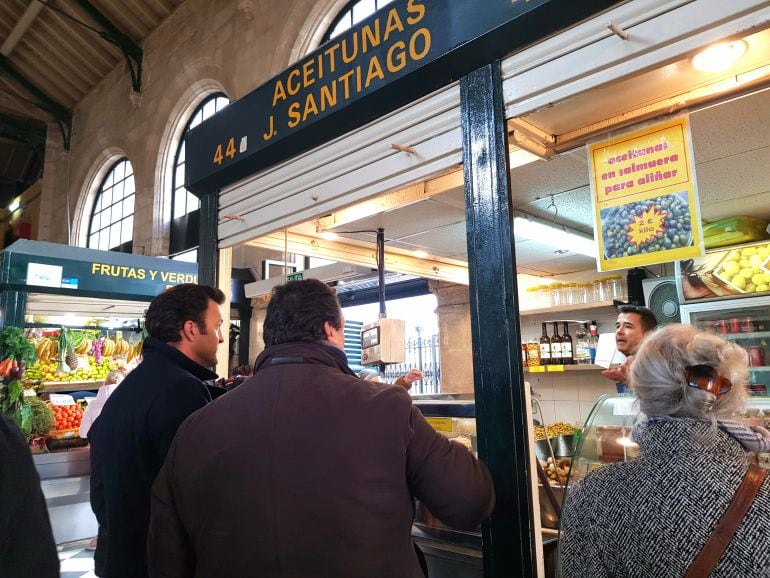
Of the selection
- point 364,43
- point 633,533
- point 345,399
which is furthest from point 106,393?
point 633,533

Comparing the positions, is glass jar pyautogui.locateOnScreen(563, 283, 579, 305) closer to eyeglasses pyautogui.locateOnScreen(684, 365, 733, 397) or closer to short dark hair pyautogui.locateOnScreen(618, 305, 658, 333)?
short dark hair pyautogui.locateOnScreen(618, 305, 658, 333)

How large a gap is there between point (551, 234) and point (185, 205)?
7.22 m

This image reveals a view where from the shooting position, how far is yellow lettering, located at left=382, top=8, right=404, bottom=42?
7.22ft

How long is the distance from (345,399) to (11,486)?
0.68 m

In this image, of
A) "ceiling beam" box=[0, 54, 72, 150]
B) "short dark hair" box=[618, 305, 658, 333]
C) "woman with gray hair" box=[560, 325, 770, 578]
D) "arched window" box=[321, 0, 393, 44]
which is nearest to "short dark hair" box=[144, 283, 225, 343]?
"woman with gray hair" box=[560, 325, 770, 578]

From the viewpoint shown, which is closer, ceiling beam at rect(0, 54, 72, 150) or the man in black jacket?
the man in black jacket

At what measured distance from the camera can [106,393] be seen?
486cm

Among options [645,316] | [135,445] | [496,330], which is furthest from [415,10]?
[645,316]

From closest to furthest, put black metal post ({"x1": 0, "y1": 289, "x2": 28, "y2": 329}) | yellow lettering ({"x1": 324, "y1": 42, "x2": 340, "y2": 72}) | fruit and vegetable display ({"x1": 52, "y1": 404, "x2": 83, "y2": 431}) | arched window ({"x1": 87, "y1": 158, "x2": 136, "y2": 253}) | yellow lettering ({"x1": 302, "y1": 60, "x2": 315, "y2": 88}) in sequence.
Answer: yellow lettering ({"x1": 324, "y1": 42, "x2": 340, "y2": 72}) < yellow lettering ({"x1": 302, "y1": 60, "x2": 315, "y2": 88}) < black metal post ({"x1": 0, "y1": 289, "x2": 28, "y2": 329}) < fruit and vegetable display ({"x1": 52, "y1": 404, "x2": 83, "y2": 431}) < arched window ({"x1": 87, "y1": 158, "x2": 136, "y2": 253})

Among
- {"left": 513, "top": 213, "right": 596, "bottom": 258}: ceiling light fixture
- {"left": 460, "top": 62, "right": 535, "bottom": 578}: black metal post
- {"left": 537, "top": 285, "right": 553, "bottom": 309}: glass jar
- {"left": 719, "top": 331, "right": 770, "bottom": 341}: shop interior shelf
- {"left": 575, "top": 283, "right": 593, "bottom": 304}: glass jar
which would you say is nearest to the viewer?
{"left": 460, "top": 62, "right": 535, "bottom": 578}: black metal post

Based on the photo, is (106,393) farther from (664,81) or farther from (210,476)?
(664,81)

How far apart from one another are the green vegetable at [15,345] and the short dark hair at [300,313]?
13.8 feet

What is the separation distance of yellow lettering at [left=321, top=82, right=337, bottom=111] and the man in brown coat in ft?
4.66

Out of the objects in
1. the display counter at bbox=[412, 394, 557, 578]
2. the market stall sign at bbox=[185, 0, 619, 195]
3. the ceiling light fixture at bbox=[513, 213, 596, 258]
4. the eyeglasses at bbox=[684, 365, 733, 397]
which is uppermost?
the market stall sign at bbox=[185, 0, 619, 195]
